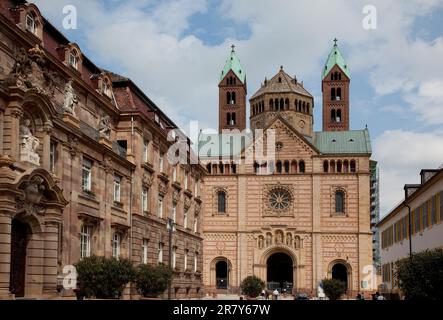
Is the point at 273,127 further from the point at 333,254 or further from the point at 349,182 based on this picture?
the point at 333,254

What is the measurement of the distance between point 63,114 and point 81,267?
6.78m

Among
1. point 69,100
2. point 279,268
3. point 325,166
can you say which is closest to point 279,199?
point 325,166

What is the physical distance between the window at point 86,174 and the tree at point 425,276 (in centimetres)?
1596

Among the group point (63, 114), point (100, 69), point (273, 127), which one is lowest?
point (63, 114)

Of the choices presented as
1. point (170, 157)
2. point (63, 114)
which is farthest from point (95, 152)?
point (170, 157)

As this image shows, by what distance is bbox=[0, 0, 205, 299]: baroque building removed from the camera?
24953 millimetres

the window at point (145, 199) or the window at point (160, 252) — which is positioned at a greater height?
the window at point (145, 199)

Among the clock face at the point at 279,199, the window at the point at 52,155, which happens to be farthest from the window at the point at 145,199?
the clock face at the point at 279,199

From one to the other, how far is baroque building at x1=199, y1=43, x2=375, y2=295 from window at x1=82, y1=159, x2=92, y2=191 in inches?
2034

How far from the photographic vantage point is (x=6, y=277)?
78.6 ft

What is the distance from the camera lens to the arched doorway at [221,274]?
83875 millimetres

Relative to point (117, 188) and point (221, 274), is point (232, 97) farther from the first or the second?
point (117, 188)

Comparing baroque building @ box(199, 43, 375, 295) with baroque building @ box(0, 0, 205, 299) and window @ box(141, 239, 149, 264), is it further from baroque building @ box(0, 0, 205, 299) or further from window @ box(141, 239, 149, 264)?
window @ box(141, 239, 149, 264)

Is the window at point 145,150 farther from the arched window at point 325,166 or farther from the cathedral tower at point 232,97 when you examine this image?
the cathedral tower at point 232,97
